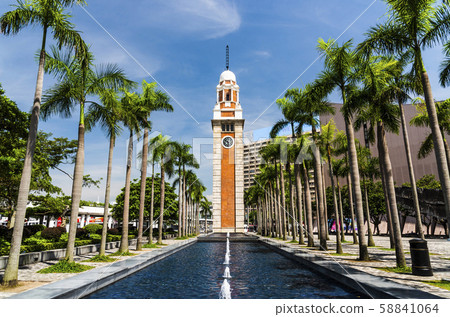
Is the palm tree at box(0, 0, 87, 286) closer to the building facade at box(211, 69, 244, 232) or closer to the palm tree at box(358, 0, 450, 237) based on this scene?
the palm tree at box(358, 0, 450, 237)

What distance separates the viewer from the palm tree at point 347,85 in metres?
14.7

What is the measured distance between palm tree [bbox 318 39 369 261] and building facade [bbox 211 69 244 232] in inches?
1890

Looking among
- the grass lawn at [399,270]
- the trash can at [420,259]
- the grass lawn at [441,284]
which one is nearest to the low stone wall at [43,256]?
the grass lawn at [399,270]

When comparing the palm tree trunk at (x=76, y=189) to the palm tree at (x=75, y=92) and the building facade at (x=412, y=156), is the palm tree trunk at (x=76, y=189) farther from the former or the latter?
the building facade at (x=412, y=156)

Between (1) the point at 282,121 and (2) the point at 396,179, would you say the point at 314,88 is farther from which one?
(2) the point at 396,179

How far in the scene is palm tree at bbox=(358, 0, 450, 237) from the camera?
9786 mm

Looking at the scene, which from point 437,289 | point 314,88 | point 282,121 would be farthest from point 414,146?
point 437,289

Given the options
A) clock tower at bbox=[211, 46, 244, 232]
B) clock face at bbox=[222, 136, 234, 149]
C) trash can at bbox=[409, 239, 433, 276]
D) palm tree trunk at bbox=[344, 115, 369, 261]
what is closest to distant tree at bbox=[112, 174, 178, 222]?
clock tower at bbox=[211, 46, 244, 232]

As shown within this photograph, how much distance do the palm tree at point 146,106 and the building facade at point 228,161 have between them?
41.4 meters

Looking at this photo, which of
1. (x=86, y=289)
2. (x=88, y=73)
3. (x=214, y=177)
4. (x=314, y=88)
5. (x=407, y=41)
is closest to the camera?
(x=86, y=289)

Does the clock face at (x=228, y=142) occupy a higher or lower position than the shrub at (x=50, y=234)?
higher

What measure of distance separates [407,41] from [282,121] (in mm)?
15243

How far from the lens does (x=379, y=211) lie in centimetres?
5475

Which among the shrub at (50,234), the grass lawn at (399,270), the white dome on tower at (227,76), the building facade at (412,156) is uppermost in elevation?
the white dome on tower at (227,76)
